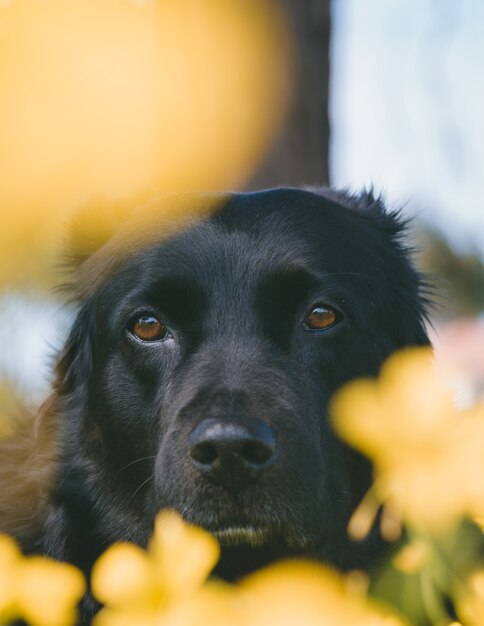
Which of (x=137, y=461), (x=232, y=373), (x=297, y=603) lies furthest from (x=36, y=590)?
(x=137, y=461)

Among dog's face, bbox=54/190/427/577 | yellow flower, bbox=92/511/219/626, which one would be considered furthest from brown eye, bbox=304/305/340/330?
yellow flower, bbox=92/511/219/626

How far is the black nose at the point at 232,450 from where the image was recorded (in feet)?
7.56

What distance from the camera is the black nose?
7.56ft

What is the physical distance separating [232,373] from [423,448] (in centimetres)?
169

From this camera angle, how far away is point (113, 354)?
3279mm

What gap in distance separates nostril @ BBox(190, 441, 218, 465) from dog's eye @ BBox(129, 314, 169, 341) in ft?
2.52

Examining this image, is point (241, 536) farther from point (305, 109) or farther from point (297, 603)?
point (305, 109)

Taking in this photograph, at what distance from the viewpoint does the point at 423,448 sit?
3.51ft

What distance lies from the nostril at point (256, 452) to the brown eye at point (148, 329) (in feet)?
2.72

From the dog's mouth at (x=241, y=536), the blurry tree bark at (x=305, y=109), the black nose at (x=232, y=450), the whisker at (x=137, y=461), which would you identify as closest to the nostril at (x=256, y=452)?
the black nose at (x=232, y=450)

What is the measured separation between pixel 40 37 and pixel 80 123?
0.63 m

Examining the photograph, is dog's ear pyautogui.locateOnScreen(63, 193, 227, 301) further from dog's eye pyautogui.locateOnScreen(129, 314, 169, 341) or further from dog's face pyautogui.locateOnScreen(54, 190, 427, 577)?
dog's eye pyautogui.locateOnScreen(129, 314, 169, 341)

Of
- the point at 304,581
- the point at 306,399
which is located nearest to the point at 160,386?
the point at 306,399

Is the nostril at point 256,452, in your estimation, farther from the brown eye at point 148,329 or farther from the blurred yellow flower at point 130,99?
the blurred yellow flower at point 130,99
